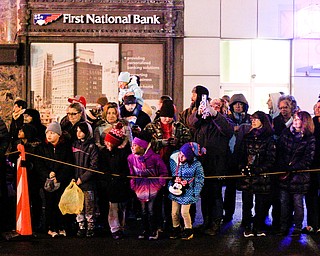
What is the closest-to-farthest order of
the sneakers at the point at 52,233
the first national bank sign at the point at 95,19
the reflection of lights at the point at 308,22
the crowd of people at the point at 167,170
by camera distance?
1. the crowd of people at the point at 167,170
2. the sneakers at the point at 52,233
3. the reflection of lights at the point at 308,22
4. the first national bank sign at the point at 95,19

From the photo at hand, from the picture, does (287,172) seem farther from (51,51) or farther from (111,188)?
(51,51)

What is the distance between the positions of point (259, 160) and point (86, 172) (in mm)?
2627

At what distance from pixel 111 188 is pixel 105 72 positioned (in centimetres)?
696

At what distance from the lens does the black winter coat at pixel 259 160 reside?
956 centimetres

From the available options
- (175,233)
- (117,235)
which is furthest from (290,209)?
(117,235)

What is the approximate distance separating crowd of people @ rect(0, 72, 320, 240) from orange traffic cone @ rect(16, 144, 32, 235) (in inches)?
9.1

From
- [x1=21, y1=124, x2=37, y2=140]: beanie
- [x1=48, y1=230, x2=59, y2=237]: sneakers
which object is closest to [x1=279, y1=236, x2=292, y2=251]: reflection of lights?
[x1=48, y1=230, x2=59, y2=237]: sneakers

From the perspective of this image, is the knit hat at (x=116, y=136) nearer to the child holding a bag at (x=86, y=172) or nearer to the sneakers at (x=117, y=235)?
the child holding a bag at (x=86, y=172)

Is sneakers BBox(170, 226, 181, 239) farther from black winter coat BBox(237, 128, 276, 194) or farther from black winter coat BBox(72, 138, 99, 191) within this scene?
black winter coat BBox(72, 138, 99, 191)

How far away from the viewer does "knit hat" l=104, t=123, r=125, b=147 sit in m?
9.41

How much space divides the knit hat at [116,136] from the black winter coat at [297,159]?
248 centimetres

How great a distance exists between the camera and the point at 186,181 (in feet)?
30.5

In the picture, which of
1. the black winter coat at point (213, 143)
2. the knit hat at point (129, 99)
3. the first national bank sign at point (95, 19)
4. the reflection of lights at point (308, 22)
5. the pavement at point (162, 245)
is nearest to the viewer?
the pavement at point (162, 245)

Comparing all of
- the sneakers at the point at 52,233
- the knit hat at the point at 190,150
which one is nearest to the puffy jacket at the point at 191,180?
the knit hat at the point at 190,150
